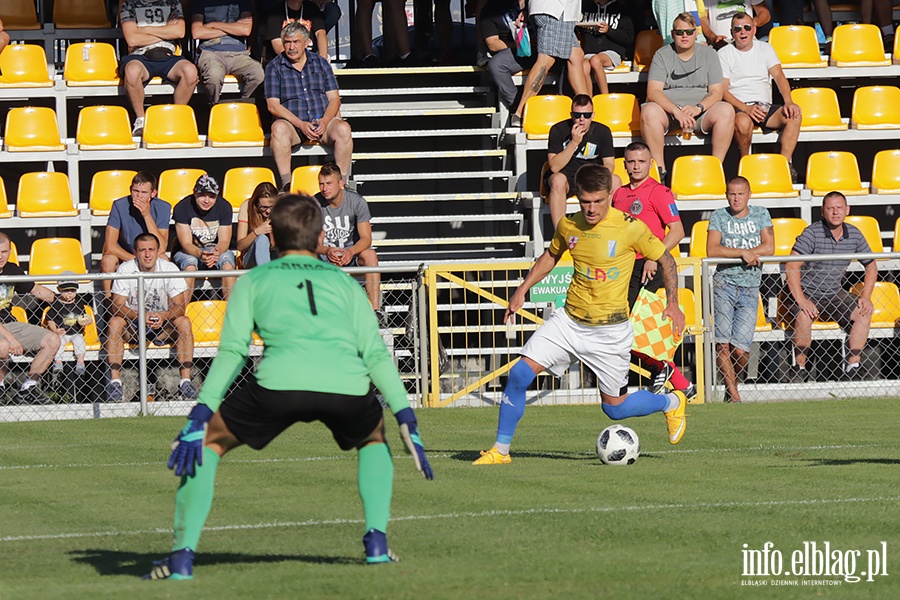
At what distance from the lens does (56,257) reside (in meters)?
16.4

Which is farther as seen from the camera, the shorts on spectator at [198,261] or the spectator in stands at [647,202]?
the shorts on spectator at [198,261]

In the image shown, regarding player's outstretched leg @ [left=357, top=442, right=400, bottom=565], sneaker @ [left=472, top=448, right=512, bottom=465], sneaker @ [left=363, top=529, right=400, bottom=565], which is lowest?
sneaker @ [left=472, top=448, right=512, bottom=465]

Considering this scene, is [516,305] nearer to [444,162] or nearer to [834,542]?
[834,542]

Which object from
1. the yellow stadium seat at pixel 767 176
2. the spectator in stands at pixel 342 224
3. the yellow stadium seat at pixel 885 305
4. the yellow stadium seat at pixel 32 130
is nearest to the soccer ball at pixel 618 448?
the spectator in stands at pixel 342 224

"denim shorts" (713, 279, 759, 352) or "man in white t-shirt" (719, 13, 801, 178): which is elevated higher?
"man in white t-shirt" (719, 13, 801, 178)

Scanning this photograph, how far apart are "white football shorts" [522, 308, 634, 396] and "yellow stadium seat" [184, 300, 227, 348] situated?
555cm

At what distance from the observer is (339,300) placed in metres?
5.95

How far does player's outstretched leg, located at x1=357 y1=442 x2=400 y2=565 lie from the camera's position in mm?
6008

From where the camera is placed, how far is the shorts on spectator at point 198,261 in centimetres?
1552

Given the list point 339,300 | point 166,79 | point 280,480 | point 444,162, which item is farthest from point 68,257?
point 339,300

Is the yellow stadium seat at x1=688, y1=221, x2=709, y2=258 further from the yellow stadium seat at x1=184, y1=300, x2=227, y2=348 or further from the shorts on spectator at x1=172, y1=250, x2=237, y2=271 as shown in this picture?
the yellow stadium seat at x1=184, y1=300, x2=227, y2=348

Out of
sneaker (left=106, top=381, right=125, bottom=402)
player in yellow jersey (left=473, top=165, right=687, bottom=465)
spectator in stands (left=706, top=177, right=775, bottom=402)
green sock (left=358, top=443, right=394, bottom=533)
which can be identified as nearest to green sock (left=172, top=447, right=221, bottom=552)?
green sock (left=358, top=443, right=394, bottom=533)

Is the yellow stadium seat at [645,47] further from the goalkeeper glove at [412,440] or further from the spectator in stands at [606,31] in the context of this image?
the goalkeeper glove at [412,440]

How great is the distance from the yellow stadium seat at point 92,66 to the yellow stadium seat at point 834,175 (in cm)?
896
